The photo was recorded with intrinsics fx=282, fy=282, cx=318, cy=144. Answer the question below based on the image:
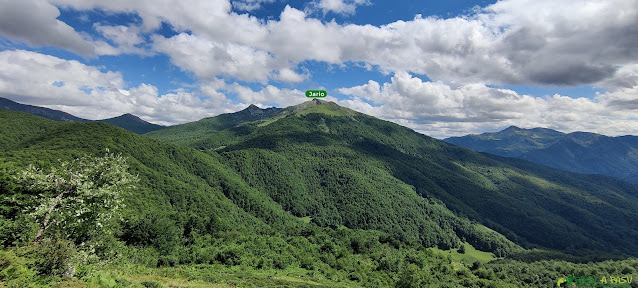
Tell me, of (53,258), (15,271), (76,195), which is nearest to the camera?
(15,271)

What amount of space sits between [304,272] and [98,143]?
654 feet

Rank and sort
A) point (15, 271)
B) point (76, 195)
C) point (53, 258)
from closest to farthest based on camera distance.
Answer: point (15, 271)
point (53, 258)
point (76, 195)

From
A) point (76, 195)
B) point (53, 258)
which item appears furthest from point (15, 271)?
point (76, 195)

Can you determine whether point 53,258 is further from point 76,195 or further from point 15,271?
point 76,195

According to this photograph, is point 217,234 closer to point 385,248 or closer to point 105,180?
point 385,248

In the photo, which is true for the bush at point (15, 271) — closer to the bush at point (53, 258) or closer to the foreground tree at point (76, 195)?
the bush at point (53, 258)

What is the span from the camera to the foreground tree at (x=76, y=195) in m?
22.1

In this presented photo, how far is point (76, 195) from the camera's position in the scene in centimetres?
2345

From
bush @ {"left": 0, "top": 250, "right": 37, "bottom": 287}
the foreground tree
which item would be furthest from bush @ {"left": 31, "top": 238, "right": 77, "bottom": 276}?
the foreground tree

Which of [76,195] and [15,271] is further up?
[76,195]

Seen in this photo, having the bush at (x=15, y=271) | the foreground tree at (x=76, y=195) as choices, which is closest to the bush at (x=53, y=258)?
the bush at (x=15, y=271)

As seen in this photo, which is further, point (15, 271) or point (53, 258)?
point (53, 258)

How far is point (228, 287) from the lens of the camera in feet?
139

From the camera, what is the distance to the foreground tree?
72.5 feet
